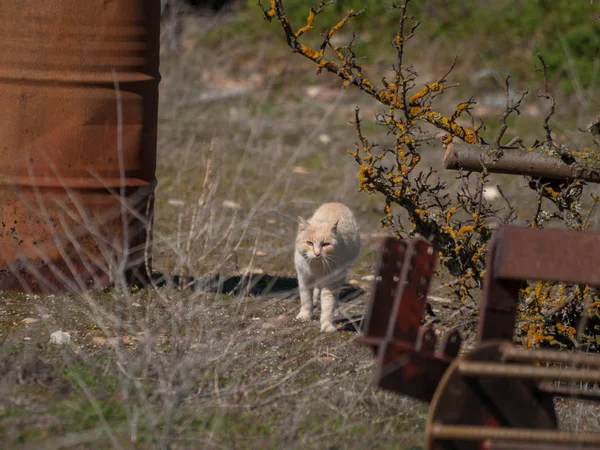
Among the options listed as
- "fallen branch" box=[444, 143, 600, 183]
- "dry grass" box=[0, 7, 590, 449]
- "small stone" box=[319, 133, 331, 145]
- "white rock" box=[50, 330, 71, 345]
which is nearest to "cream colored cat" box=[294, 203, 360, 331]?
"dry grass" box=[0, 7, 590, 449]

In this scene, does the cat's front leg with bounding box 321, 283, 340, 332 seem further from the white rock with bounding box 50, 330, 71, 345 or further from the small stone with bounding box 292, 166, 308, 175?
the small stone with bounding box 292, 166, 308, 175

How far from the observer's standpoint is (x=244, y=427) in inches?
116

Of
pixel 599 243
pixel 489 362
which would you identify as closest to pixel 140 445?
pixel 489 362

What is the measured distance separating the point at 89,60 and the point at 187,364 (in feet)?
6.37

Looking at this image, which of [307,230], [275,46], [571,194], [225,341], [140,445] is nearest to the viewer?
[140,445]

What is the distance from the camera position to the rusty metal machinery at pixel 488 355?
7.52 ft

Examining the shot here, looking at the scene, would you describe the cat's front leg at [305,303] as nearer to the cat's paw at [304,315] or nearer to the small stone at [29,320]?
the cat's paw at [304,315]

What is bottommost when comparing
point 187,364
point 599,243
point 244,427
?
point 244,427

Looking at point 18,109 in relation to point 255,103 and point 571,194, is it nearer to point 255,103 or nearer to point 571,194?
point 571,194

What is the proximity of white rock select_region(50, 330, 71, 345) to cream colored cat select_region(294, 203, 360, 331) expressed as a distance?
1285 mm

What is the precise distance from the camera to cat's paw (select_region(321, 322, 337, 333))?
4.36m

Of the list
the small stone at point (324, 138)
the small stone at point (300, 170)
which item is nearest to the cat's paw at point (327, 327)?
the small stone at point (300, 170)

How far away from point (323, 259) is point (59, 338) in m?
1.59

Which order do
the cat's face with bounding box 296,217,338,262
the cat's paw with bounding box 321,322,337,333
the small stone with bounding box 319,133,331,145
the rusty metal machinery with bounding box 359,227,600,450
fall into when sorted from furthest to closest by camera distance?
1. the small stone with bounding box 319,133,331,145
2. the cat's face with bounding box 296,217,338,262
3. the cat's paw with bounding box 321,322,337,333
4. the rusty metal machinery with bounding box 359,227,600,450
